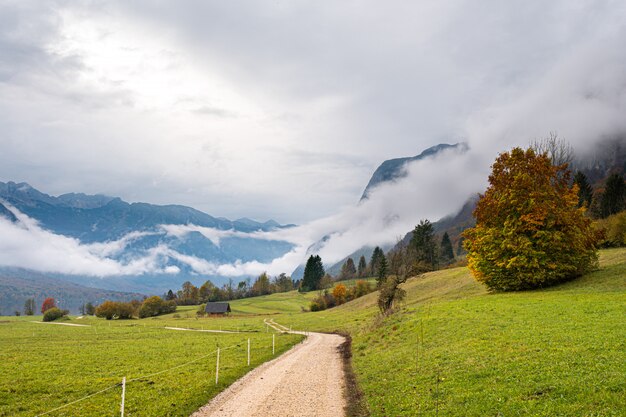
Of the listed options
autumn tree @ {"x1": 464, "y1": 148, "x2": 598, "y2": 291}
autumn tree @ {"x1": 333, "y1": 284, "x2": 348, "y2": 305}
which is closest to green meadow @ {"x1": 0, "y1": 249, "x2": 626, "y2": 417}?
autumn tree @ {"x1": 464, "y1": 148, "x2": 598, "y2": 291}

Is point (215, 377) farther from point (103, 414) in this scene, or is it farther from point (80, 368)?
point (80, 368)

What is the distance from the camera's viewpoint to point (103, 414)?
19.4 m

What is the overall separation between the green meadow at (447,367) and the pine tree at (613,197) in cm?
9130

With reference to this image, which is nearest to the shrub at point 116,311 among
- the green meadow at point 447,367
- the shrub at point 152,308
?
the shrub at point 152,308

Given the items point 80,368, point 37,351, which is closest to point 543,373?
point 80,368

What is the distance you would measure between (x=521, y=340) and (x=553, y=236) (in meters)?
28.8

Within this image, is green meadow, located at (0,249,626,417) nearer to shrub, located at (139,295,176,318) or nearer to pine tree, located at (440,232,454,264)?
shrub, located at (139,295,176,318)

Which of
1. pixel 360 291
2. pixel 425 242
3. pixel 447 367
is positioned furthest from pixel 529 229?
pixel 425 242

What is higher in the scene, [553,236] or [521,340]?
[553,236]

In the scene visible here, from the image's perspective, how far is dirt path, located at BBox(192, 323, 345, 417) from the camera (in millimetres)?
19344

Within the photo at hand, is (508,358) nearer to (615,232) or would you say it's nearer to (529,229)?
(529,229)

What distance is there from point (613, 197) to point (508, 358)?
128 m

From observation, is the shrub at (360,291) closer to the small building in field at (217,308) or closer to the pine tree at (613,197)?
the small building in field at (217,308)

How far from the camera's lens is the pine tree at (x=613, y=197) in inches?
4717
